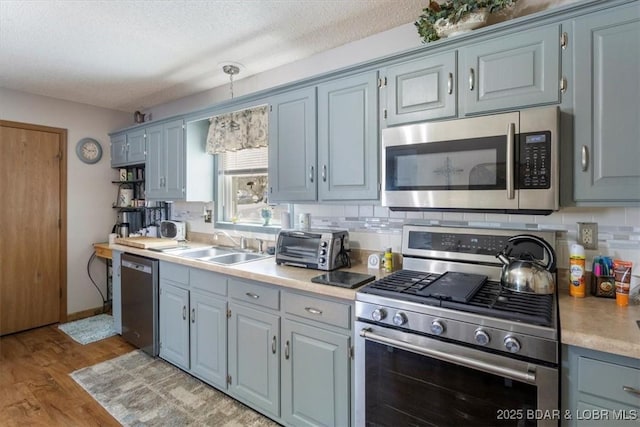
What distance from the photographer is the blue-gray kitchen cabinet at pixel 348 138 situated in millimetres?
1902

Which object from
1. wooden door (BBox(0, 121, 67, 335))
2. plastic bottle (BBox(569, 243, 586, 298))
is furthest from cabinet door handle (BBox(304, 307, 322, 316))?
wooden door (BBox(0, 121, 67, 335))

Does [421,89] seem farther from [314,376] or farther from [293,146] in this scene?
[314,376]

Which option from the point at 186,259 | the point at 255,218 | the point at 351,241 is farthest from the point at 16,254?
the point at 351,241

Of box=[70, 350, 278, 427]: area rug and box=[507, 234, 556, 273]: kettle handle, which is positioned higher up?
box=[507, 234, 556, 273]: kettle handle

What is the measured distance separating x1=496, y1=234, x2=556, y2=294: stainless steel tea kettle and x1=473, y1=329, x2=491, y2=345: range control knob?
382mm

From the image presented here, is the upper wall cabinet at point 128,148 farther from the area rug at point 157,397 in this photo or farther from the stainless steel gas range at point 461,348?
the stainless steel gas range at point 461,348

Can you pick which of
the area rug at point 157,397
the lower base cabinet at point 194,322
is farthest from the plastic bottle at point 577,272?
the lower base cabinet at point 194,322

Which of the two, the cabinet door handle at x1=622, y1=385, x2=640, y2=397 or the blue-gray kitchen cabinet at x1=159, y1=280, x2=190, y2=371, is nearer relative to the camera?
the cabinet door handle at x1=622, y1=385, x2=640, y2=397

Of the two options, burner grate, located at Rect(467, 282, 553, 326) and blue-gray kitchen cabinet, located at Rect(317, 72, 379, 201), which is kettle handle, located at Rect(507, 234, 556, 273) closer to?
burner grate, located at Rect(467, 282, 553, 326)

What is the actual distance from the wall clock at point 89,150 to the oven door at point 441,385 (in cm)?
388

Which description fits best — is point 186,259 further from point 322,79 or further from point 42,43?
point 42,43

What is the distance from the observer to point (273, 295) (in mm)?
1933

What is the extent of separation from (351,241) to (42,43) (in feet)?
8.66

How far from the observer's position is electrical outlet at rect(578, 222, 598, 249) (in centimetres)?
156
